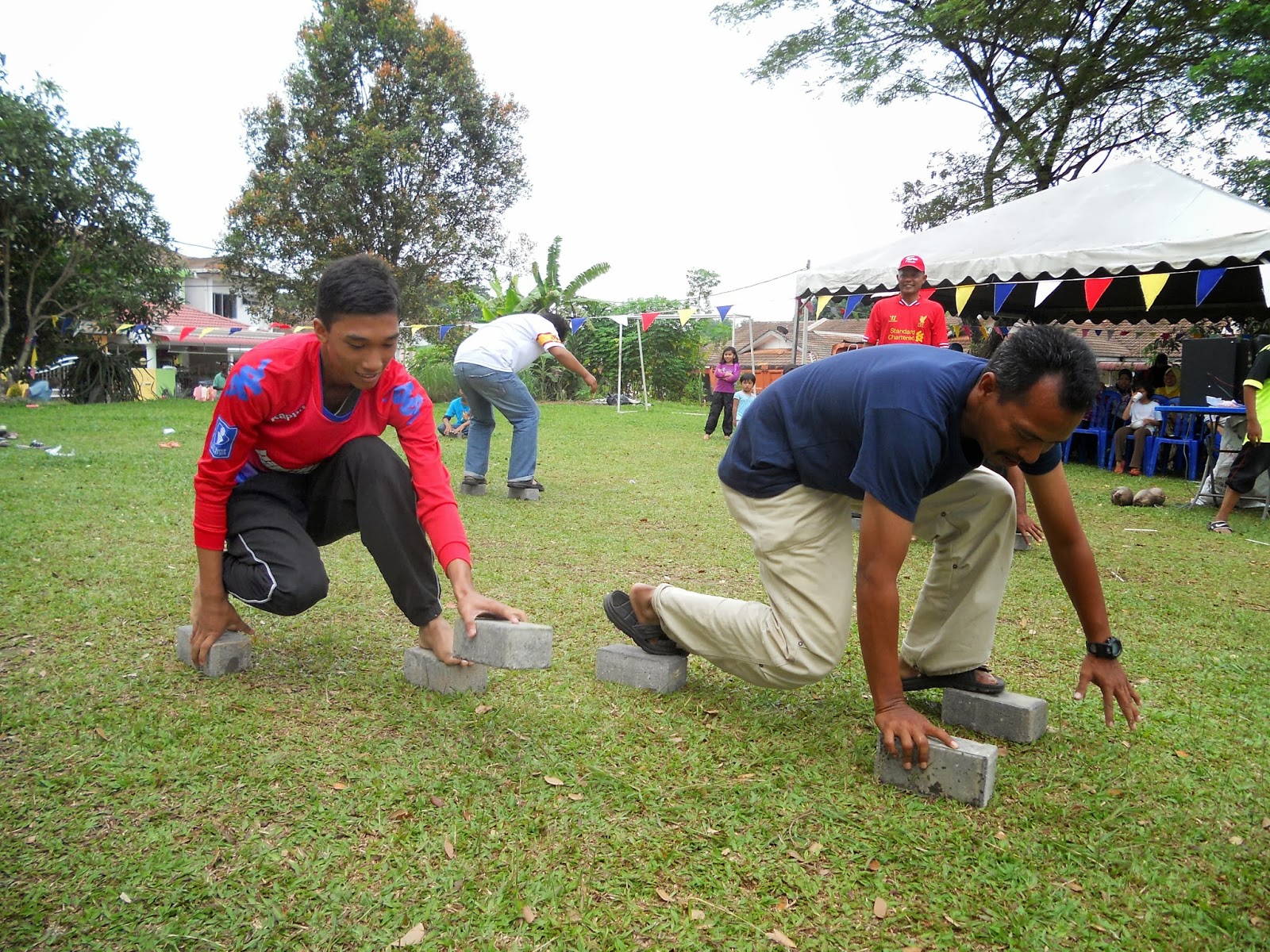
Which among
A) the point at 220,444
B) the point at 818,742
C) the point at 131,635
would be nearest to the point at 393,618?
the point at 131,635

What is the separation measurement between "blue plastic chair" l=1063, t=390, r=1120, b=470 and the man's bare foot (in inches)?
425

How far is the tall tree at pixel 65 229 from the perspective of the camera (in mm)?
17906

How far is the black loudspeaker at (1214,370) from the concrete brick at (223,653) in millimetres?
9541

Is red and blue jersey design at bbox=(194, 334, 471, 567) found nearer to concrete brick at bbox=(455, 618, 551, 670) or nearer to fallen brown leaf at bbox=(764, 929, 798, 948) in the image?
concrete brick at bbox=(455, 618, 551, 670)

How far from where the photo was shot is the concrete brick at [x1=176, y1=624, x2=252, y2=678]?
3.10m

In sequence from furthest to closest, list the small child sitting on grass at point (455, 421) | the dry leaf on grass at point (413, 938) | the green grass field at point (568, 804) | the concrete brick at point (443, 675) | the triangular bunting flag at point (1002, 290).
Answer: the small child sitting on grass at point (455, 421) → the triangular bunting flag at point (1002, 290) → the concrete brick at point (443, 675) → the green grass field at point (568, 804) → the dry leaf on grass at point (413, 938)

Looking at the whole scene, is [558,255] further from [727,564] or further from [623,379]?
[727,564]

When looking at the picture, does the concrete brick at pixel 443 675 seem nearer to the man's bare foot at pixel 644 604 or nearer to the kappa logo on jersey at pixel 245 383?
the man's bare foot at pixel 644 604

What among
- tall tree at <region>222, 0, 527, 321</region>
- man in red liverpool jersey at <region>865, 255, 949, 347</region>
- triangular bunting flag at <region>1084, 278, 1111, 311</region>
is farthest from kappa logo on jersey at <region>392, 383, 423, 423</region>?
tall tree at <region>222, 0, 527, 321</region>

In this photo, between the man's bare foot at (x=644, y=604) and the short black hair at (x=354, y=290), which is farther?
the man's bare foot at (x=644, y=604)

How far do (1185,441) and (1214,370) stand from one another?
1.98 m

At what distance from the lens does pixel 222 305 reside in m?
52.1

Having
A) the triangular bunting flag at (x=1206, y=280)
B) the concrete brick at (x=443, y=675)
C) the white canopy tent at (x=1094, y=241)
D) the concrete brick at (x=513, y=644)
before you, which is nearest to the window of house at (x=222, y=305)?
the white canopy tent at (x=1094, y=241)

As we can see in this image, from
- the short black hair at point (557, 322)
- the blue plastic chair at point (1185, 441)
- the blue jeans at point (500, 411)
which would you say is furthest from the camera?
the blue plastic chair at point (1185, 441)
